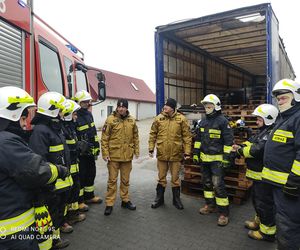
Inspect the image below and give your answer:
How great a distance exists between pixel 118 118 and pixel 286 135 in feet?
8.74

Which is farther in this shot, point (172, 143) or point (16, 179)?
point (172, 143)

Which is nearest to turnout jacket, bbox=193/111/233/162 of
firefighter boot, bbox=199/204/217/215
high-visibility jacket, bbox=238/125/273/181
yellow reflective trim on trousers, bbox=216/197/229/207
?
high-visibility jacket, bbox=238/125/273/181

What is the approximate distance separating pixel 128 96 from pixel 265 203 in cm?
2488

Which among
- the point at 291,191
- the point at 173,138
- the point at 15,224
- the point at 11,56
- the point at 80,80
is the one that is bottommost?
the point at 15,224

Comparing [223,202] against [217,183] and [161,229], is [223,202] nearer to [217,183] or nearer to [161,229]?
[217,183]

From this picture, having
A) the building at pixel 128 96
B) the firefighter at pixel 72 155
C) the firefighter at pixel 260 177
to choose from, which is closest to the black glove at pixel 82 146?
the firefighter at pixel 72 155

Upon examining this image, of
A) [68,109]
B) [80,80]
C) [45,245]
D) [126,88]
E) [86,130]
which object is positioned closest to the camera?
[45,245]

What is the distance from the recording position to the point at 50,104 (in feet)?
9.53

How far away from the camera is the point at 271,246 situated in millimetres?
3303

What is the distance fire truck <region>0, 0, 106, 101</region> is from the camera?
314 cm

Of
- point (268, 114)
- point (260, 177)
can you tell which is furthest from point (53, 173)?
point (268, 114)

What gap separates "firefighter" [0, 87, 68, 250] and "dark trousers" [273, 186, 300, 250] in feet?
7.21

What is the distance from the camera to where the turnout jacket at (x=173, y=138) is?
179 inches

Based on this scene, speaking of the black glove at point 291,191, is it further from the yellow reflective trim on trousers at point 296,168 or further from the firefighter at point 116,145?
the firefighter at point 116,145
